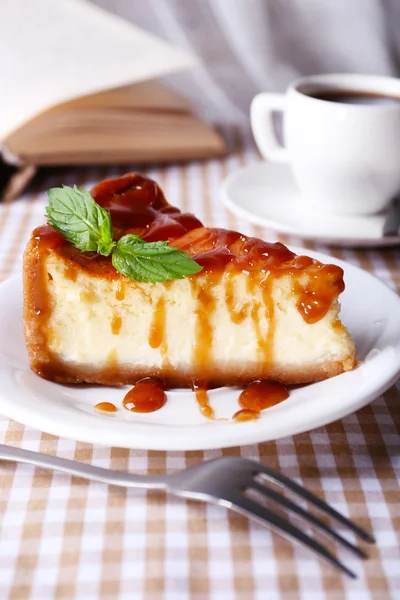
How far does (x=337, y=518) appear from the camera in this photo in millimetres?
1152

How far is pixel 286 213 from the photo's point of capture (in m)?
2.32

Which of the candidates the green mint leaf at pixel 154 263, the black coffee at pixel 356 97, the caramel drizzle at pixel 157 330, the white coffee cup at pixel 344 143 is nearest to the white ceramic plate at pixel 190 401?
the caramel drizzle at pixel 157 330

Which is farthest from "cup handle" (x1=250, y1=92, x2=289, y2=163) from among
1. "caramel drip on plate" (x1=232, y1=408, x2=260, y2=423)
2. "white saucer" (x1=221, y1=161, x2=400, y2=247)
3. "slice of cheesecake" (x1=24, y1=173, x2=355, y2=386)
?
"caramel drip on plate" (x1=232, y1=408, x2=260, y2=423)

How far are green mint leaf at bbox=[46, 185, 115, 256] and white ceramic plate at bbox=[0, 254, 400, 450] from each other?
0.78ft

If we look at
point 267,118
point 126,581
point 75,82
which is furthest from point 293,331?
point 75,82

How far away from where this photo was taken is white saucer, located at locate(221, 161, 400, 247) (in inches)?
85.4

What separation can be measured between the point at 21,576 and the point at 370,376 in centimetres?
70

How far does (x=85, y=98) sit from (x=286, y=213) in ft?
3.26

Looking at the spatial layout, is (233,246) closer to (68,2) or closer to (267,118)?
(267,118)

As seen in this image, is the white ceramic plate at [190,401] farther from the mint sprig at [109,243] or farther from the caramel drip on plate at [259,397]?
the mint sprig at [109,243]

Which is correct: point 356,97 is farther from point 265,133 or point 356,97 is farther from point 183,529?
point 183,529

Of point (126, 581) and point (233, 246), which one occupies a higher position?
point (233, 246)

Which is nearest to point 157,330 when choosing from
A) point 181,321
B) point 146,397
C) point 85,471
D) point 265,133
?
point 181,321

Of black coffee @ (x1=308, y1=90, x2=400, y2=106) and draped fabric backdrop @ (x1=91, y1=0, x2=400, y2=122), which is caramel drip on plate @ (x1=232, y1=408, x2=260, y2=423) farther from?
draped fabric backdrop @ (x1=91, y1=0, x2=400, y2=122)
